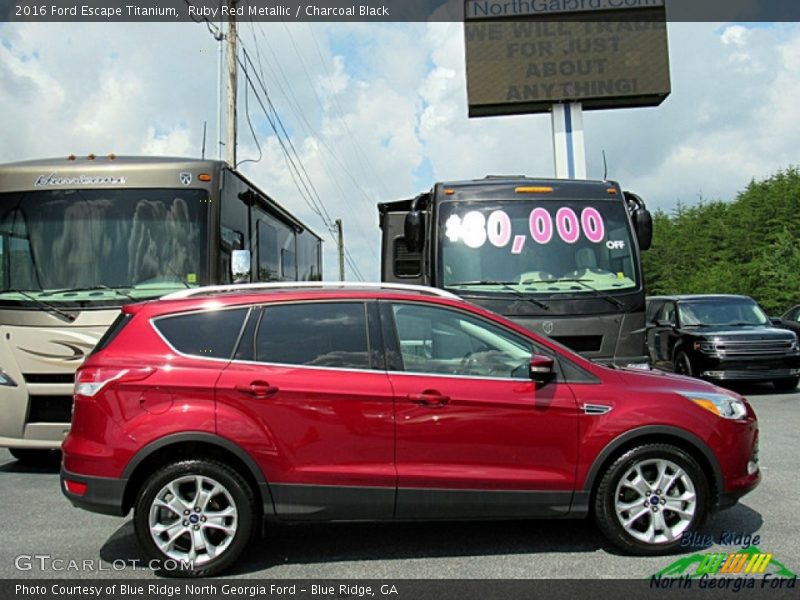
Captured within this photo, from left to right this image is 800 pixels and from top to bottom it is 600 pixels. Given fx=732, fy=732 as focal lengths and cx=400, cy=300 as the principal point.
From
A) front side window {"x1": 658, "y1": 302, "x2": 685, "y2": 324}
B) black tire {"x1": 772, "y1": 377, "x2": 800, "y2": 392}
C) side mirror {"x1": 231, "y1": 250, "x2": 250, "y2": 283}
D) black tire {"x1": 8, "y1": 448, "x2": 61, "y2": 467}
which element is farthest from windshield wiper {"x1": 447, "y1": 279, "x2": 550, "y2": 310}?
front side window {"x1": 658, "y1": 302, "x2": 685, "y2": 324}

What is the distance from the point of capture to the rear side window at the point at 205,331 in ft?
15.2

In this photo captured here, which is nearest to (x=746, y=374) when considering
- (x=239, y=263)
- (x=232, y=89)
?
(x=239, y=263)

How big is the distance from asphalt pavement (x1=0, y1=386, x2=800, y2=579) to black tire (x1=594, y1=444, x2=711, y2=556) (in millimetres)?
113

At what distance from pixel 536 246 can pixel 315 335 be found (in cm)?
405

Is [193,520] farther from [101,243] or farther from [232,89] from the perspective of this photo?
[232,89]

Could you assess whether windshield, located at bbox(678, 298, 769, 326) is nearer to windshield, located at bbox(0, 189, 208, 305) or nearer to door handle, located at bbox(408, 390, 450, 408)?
windshield, located at bbox(0, 189, 208, 305)

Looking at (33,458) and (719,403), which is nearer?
(719,403)

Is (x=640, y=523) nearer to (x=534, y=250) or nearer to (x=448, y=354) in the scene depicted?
(x=448, y=354)

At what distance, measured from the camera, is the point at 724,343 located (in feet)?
41.2

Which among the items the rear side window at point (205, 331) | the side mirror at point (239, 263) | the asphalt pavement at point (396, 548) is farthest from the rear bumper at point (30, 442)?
the rear side window at point (205, 331)

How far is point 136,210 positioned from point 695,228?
41942 millimetres

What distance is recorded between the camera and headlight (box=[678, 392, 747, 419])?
4.75m

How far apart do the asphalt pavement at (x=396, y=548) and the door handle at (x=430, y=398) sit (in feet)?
3.31

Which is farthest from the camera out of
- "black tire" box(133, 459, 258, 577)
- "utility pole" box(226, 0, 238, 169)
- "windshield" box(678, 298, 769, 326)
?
"utility pole" box(226, 0, 238, 169)
